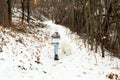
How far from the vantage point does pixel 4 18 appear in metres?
20.0

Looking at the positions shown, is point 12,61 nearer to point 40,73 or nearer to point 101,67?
point 40,73

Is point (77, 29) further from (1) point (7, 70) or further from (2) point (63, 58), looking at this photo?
(1) point (7, 70)

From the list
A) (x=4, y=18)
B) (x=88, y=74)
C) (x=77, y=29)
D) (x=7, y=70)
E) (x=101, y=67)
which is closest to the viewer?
(x=7, y=70)

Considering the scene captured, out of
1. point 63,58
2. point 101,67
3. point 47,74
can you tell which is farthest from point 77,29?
→ point 47,74

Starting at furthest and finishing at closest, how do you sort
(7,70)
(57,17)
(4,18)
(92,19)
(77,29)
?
1. (57,17)
2. (77,29)
3. (4,18)
4. (92,19)
5. (7,70)

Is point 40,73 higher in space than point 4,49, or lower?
lower

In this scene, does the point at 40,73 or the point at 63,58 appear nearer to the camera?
the point at 40,73

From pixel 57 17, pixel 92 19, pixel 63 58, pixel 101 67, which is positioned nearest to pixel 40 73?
pixel 101 67

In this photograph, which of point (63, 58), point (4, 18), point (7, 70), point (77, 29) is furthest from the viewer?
point (77, 29)

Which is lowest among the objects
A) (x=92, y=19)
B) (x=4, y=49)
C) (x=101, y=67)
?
(x=101, y=67)

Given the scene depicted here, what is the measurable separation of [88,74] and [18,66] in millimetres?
3189

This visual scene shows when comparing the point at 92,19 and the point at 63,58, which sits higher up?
the point at 92,19

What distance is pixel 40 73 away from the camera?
36.0ft

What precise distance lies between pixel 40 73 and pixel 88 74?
221cm
